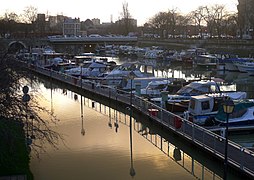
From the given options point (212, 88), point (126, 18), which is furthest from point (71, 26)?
point (212, 88)

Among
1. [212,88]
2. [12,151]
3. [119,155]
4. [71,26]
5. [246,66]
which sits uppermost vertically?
[71,26]

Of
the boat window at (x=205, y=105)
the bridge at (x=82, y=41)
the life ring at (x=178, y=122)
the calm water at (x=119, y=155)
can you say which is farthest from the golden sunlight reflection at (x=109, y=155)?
the bridge at (x=82, y=41)

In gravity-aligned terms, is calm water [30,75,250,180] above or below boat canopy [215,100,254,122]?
below

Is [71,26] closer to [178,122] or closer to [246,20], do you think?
[246,20]

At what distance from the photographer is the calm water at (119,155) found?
15867 mm

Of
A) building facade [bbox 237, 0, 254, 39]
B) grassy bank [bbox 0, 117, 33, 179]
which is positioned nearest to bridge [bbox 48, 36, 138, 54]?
building facade [bbox 237, 0, 254, 39]

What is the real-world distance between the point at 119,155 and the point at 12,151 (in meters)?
6.11

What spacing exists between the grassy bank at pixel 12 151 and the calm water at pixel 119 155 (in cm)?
113

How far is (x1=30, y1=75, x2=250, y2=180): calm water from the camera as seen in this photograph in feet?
52.1

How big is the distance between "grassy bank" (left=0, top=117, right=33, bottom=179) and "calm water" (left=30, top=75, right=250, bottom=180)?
1.13 metres

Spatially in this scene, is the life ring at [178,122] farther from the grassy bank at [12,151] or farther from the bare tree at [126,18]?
the bare tree at [126,18]

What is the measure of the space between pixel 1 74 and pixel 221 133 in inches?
413

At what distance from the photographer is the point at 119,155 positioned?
18.0 metres

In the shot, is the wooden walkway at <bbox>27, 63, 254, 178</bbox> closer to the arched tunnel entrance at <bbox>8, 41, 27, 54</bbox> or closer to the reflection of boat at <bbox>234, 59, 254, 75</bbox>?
the arched tunnel entrance at <bbox>8, 41, 27, 54</bbox>
